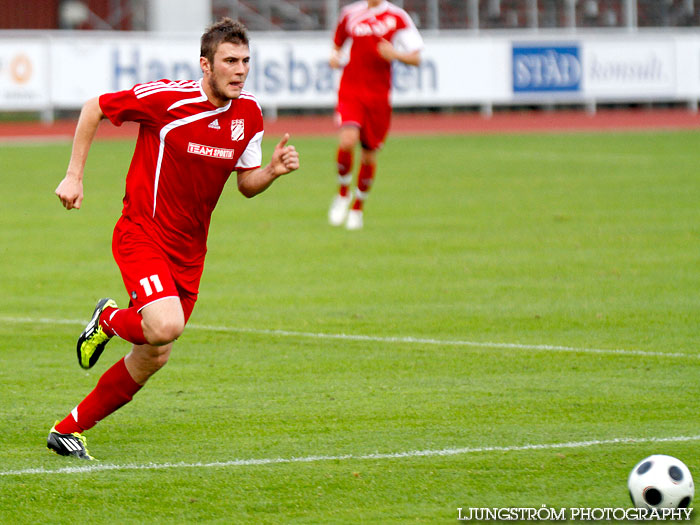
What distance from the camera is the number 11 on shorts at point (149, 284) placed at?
5.76 metres

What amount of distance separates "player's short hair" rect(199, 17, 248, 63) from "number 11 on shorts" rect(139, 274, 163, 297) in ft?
3.42

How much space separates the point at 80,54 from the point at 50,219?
14261mm

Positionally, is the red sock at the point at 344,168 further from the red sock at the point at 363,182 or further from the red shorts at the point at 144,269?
the red shorts at the point at 144,269

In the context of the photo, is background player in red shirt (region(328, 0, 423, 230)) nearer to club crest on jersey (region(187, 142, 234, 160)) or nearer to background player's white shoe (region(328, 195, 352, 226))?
background player's white shoe (region(328, 195, 352, 226))

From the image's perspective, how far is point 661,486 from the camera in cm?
480

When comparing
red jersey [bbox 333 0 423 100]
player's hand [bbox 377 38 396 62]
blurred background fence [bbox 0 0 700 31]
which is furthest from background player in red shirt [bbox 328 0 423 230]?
blurred background fence [bbox 0 0 700 31]

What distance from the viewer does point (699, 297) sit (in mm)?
9852

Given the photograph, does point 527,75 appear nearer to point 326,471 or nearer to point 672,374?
point 672,374

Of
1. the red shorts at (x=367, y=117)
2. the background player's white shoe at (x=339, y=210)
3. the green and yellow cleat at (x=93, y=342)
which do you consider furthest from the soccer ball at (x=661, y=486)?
the red shorts at (x=367, y=117)

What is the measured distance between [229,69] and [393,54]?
7.74m

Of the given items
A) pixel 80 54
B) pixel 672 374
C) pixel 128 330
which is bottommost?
pixel 672 374

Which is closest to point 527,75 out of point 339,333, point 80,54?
point 80,54

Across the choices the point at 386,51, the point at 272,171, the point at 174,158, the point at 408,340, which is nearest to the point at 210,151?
the point at 174,158

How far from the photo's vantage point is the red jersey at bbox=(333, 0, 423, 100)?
46.8 feet
